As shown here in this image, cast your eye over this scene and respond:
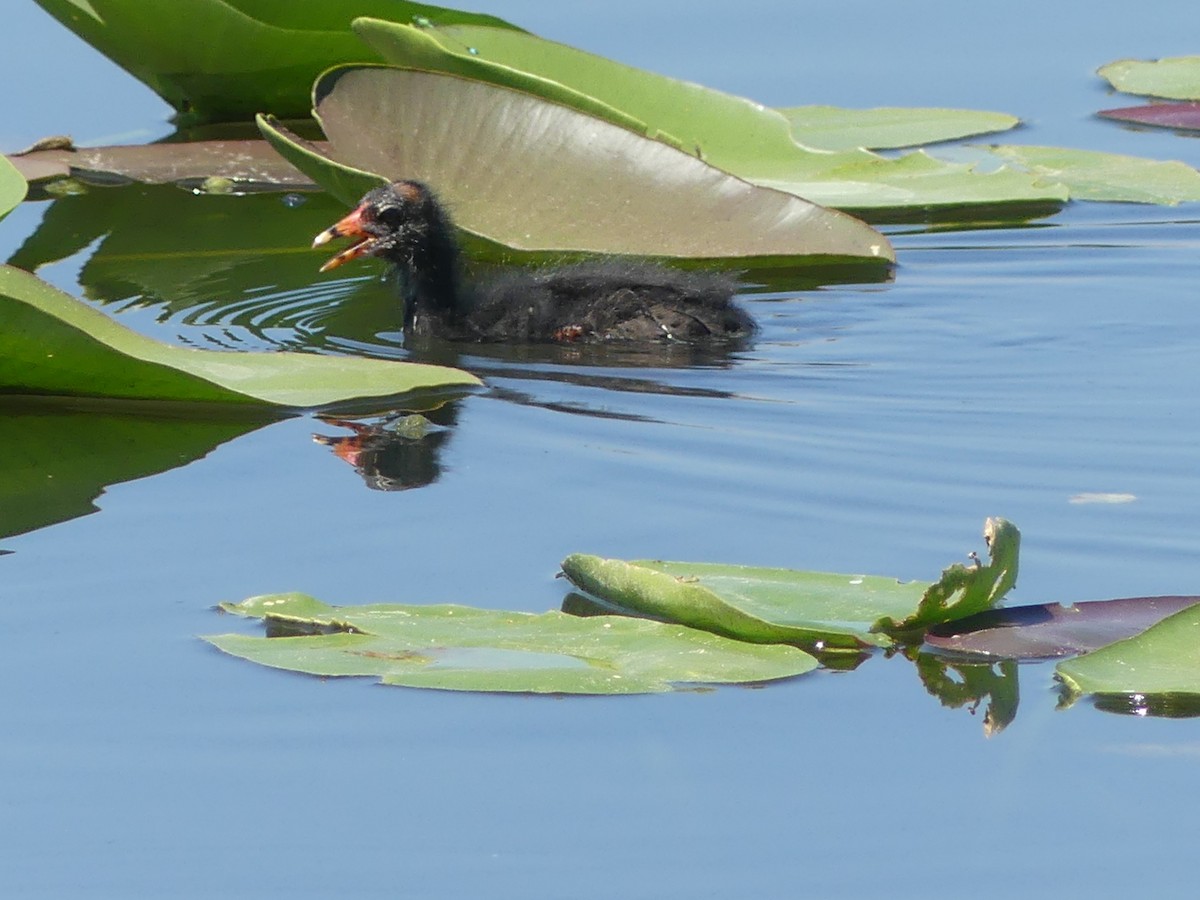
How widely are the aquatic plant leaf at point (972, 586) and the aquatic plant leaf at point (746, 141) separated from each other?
13.5 feet

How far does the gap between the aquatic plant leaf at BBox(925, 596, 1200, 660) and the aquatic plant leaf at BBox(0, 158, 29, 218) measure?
3.09 metres

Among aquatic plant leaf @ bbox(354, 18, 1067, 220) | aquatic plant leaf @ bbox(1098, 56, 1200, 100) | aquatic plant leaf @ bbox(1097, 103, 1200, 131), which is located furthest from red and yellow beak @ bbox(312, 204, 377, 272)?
aquatic plant leaf @ bbox(1098, 56, 1200, 100)

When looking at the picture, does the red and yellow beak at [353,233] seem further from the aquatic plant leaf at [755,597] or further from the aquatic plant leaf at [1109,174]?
the aquatic plant leaf at [755,597]

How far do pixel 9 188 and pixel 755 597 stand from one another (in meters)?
2.89

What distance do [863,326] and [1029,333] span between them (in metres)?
0.57

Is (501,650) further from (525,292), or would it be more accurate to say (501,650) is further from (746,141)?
(746,141)

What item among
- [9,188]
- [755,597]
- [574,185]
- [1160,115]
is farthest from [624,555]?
[1160,115]

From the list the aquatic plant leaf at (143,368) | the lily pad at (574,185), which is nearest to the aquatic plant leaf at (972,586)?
the aquatic plant leaf at (143,368)

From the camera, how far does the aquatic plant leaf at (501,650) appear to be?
410cm

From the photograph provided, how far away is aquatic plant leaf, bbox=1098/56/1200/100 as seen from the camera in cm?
971

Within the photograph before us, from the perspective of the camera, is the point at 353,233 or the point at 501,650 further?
the point at 353,233

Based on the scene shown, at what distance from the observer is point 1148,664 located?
4.02 metres

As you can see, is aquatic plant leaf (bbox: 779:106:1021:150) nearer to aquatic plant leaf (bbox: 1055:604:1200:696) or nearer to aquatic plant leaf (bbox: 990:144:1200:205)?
aquatic plant leaf (bbox: 990:144:1200:205)

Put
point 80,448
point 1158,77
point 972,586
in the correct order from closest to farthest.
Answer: point 972,586 → point 80,448 → point 1158,77
